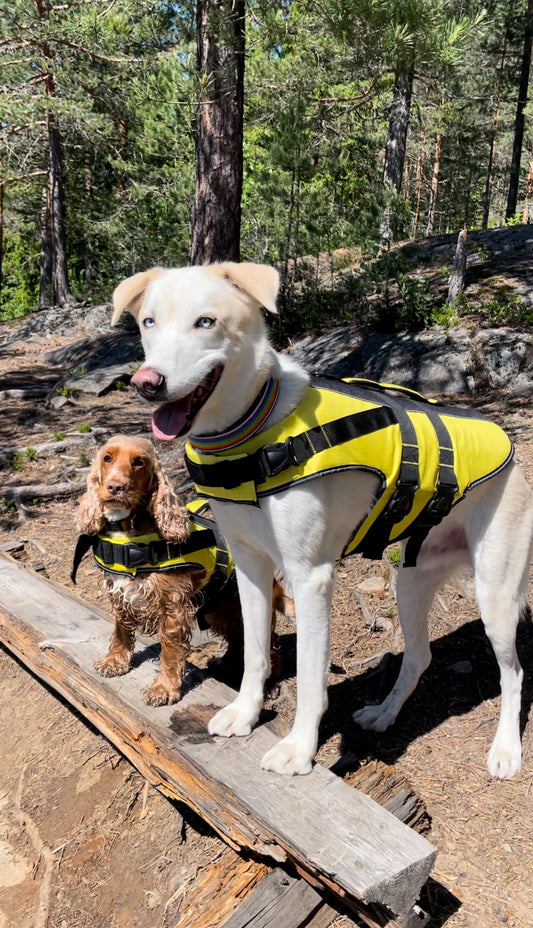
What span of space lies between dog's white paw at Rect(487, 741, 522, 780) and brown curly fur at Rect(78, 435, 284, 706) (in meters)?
1.59

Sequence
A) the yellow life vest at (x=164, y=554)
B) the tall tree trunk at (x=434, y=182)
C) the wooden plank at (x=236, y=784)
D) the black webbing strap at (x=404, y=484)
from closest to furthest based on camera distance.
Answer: the wooden plank at (x=236, y=784), the black webbing strap at (x=404, y=484), the yellow life vest at (x=164, y=554), the tall tree trunk at (x=434, y=182)

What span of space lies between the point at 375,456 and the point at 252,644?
105cm

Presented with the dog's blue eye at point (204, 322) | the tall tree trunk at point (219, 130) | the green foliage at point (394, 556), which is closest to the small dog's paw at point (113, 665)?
the dog's blue eye at point (204, 322)

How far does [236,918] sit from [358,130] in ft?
52.9

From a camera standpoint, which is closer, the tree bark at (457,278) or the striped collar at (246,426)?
the striped collar at (246,426)

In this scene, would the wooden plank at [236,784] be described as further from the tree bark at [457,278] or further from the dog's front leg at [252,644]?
the tree bark at [457,278]

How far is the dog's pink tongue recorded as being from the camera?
7.68 ft

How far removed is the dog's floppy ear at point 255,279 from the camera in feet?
8.30

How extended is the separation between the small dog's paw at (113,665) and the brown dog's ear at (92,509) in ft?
2.51

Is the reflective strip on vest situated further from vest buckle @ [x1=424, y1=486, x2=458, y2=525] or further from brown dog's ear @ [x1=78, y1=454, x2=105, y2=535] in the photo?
vest buckle @ [x1=424, y1=486, x2=458, y2=525]

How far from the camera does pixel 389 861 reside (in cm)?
233

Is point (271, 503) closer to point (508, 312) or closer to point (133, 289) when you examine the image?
point (133, 289)

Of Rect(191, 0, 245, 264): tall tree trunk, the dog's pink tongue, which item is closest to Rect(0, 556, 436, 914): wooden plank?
the dog's pink tongue

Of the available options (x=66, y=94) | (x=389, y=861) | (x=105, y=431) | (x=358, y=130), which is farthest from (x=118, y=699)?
(x=66, y=94)
